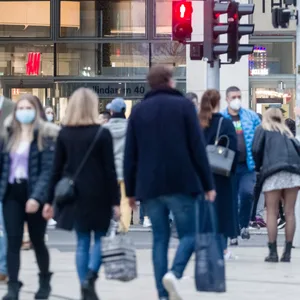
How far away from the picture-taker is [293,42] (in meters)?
23.0

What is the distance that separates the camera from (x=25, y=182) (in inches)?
347

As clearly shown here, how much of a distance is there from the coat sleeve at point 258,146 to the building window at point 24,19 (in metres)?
12.5

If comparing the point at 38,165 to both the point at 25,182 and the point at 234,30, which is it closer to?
the point at 25,182

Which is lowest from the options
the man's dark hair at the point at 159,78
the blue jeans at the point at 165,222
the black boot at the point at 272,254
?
the black boot at the point at 272,254

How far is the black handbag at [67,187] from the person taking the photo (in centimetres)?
841

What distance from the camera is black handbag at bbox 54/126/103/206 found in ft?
27.6

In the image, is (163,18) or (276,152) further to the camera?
(163,18)

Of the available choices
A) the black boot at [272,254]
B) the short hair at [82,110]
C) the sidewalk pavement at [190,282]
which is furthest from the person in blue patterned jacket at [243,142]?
the short hair at [82,110]

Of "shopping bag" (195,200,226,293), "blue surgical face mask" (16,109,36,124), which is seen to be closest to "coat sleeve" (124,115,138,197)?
"shopping bag" (195,200,226,293)

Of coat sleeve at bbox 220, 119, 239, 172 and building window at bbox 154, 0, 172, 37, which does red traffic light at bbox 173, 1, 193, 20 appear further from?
building window at bbox 154, 0, 172, 37

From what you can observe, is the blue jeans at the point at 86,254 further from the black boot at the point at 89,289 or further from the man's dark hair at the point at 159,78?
the man's dark hair at the point at 159,78

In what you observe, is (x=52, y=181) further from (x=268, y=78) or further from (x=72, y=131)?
(x=268, y=78)

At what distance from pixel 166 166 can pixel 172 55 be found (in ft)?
51.1

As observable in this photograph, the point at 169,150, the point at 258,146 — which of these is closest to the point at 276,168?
the point at 258,146
